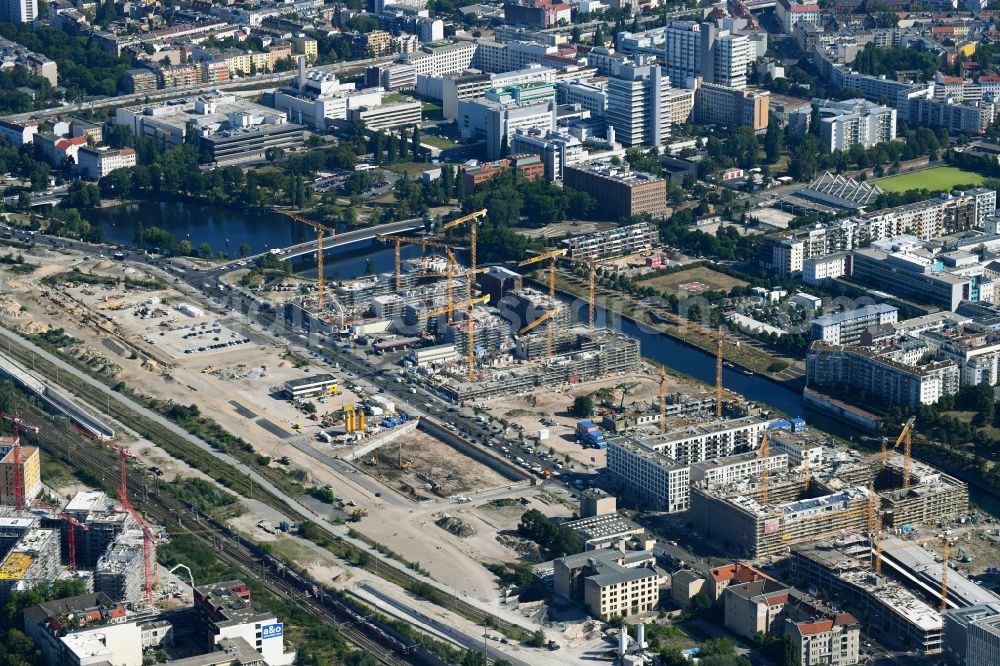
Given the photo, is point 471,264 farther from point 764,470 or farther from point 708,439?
point 764,470

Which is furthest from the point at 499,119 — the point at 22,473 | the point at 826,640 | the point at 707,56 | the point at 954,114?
the point at 826,640

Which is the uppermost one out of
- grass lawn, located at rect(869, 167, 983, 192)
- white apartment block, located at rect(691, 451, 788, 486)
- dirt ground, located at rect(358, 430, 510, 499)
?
grass lawn, located at rect(869, 167, 983, 192)

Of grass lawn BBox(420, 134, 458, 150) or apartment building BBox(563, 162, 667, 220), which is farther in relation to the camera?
grass lawn BBox(420, 134, 458, 150)

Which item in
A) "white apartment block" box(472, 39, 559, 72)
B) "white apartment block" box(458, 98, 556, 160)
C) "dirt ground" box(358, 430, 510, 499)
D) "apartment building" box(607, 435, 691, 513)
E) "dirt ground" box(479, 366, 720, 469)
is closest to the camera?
"apartment building" box(607, 435, 691, 513)

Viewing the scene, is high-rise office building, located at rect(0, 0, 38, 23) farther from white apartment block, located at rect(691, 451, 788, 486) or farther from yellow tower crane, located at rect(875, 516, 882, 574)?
yellow tower crane, located at rect(875, 516, 882, 574)

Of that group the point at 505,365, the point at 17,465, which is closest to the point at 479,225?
the point at 505,365

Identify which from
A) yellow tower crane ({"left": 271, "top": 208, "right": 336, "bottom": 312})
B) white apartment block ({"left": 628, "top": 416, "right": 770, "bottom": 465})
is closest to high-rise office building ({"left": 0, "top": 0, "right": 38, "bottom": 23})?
yellow tower crane ({"left": 271, "top": 208, "right": 336, "bottom": 312})
